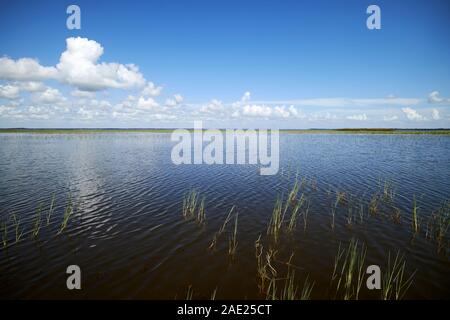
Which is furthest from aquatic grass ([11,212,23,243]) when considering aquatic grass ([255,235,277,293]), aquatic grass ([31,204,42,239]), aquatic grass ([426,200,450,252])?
aquatic grass ([426,200,450,252])

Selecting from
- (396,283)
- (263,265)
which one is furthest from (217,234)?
(396,283)

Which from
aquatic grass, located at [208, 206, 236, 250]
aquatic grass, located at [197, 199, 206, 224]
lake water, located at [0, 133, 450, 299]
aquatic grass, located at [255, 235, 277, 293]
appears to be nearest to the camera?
lake water, located at [0, 133, 450, 299]

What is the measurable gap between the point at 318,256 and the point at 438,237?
18.4ft

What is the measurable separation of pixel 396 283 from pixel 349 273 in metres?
1.71

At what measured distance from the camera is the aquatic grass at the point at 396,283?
6.61 m

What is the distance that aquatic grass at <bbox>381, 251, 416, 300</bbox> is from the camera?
6.61 metres

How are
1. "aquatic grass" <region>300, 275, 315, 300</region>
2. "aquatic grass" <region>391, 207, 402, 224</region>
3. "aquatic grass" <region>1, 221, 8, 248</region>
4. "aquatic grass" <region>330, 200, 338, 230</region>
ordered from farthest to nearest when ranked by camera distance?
"aquatic grass" <region>391, 207, 402, 224</region>
"aquatic grass" <region>330, 200, 338, 230</region>
"aquatic grass" <region>1, 221, 8, 248</region>
"aquatic grass" <region>300, 275, 315, 300</region>

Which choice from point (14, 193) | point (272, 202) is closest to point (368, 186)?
point (272, 202)

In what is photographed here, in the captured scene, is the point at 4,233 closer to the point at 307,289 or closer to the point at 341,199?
the point at 307,289

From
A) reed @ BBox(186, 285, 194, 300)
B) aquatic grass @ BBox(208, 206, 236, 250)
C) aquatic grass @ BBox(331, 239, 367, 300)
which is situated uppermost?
aquatic grass @ BBox(208, 206, 236, 250)

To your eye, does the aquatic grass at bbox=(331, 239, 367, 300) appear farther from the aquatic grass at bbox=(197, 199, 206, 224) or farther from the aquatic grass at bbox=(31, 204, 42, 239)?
the aquatic grass at bbox=(31, 204, 42, 239)

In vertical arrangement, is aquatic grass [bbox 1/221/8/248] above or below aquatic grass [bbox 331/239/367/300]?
above

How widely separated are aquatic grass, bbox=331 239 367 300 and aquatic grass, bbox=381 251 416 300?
2.04 feet

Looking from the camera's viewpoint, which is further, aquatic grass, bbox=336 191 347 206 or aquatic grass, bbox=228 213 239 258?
aquatic grass, bbox=336 191 347 206
